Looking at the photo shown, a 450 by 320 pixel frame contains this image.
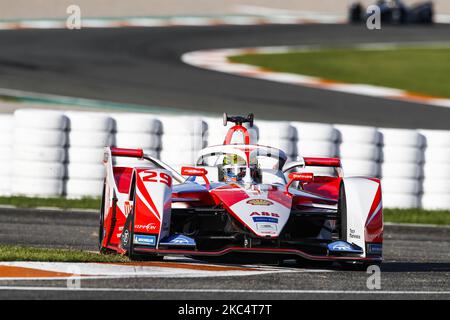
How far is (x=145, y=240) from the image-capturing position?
9.20m

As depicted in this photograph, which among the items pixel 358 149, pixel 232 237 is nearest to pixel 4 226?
pixel 232 237

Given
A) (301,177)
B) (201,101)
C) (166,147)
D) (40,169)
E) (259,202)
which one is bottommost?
(259,202)

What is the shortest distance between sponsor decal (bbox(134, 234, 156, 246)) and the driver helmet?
161 centimetres

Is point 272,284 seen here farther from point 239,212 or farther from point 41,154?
point 41,154

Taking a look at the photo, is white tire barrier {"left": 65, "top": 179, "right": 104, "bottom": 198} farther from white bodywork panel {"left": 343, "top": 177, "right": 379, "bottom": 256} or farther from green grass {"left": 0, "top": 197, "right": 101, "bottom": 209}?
white bodywork panel {"left": 343, "top": 177, "right": 379, "bottom": 256}

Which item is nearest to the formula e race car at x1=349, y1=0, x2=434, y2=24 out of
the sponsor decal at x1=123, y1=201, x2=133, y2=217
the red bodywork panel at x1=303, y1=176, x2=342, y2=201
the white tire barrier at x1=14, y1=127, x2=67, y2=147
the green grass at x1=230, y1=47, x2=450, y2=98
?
the green grass at x1=230, y1=47, x2=450, y2=98

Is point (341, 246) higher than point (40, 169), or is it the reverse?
point (40, 169)

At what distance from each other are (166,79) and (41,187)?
354 inches

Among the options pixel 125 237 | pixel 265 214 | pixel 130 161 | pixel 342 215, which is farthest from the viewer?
pixel 130 161

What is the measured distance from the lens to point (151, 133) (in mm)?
15352

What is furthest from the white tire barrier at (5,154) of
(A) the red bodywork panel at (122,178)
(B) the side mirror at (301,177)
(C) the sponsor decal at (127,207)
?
(B) the side mirror at (301,177)

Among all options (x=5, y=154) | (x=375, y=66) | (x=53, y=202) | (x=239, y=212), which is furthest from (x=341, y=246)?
(x=375, y=66)

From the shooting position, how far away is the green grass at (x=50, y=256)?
363 inches
